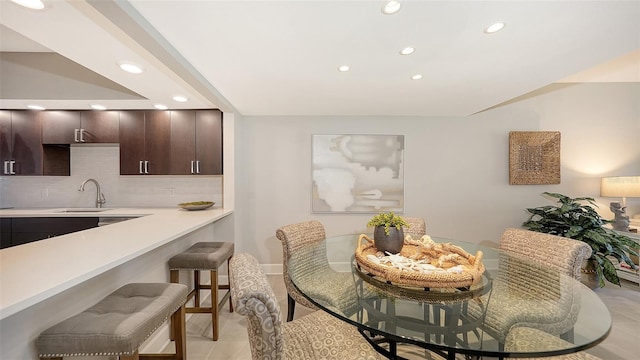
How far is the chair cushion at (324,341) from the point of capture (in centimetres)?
117

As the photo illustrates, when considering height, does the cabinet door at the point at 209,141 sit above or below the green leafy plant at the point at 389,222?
above

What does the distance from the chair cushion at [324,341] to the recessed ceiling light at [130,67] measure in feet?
6.76

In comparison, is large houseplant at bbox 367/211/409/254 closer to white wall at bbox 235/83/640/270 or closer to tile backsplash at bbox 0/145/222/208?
white wall at bbox 235/83/640/270

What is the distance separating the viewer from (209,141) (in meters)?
3.03

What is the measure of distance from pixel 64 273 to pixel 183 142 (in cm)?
229

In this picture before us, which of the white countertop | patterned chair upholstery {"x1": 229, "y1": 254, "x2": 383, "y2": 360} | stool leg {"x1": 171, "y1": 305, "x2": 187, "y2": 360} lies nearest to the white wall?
the white countertop

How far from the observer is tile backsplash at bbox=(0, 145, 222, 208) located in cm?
319

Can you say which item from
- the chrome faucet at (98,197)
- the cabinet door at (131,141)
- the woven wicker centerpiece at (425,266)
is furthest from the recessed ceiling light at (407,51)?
the chrome faucet at (98,197)

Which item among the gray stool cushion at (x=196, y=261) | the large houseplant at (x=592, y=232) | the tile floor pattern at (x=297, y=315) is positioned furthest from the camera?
the large houseplant at (x=592, y=232)

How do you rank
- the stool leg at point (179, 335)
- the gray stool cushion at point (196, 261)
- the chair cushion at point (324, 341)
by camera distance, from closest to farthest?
the chair cushion at point (324, 341) → the stool leg at point (179, 335) → the gray stool cushion at point (196, 261)

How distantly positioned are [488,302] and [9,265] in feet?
7.34

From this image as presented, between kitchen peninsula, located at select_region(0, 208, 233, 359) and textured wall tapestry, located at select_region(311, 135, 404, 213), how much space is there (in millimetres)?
1863

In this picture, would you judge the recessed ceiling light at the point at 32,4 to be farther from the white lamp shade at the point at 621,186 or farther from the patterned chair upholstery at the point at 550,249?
the white lamp shade at the point at 621,186

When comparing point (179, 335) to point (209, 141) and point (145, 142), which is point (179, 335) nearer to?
point (209, 141)
